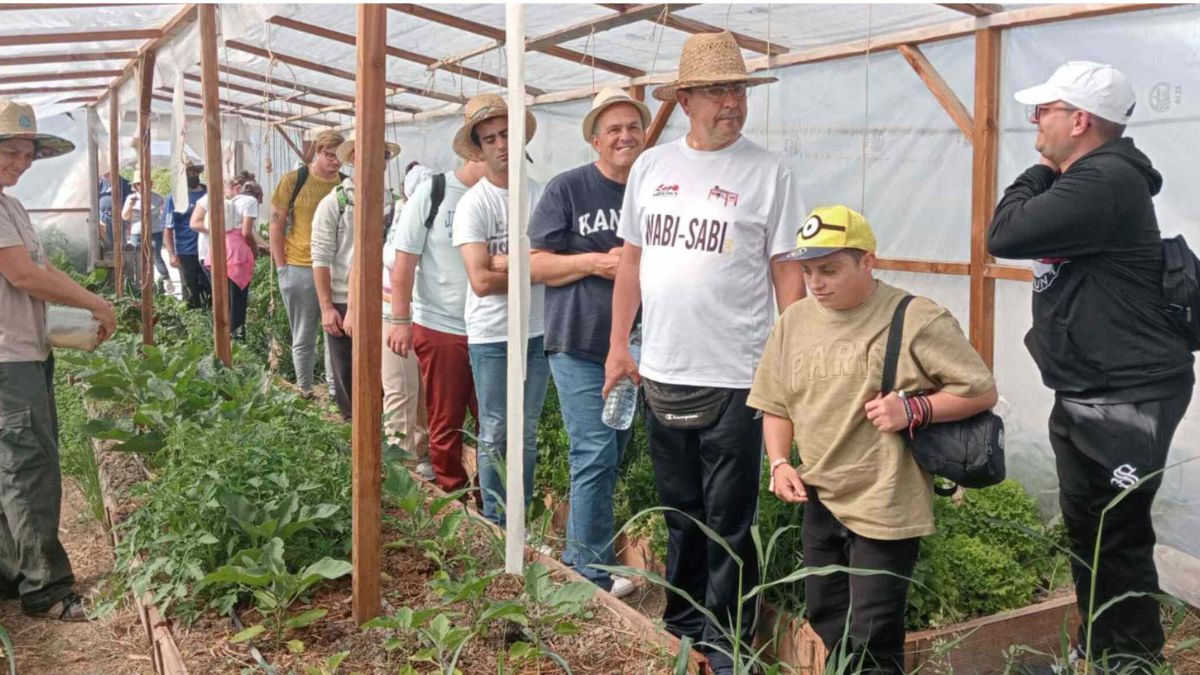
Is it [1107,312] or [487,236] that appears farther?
[487,236]

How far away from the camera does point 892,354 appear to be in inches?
107

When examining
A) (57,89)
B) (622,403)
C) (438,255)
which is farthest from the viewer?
(57,89)

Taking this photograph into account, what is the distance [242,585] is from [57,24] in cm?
651

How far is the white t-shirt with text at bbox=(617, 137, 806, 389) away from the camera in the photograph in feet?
10.5

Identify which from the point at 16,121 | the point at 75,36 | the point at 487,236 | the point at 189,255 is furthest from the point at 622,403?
the point at 189,255

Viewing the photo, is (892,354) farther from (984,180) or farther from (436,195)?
(984,180)

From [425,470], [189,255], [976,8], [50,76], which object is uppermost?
[50,76]

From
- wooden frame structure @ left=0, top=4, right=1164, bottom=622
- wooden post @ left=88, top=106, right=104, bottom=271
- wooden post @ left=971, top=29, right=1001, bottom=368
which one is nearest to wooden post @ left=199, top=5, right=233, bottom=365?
wooden frame structure @ left=0, top=4, right=1164, bottom=622

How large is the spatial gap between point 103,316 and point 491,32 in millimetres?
4580

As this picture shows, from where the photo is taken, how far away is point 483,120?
436 centimetres

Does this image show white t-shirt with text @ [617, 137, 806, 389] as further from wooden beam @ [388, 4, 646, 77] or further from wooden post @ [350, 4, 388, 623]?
wooden beam @ [388, 4, 646, 77]

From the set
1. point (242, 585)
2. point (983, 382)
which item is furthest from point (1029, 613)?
point (242, 585)

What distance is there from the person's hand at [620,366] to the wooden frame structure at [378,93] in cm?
93

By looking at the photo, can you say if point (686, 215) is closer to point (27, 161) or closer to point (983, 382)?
point (983, 382)
